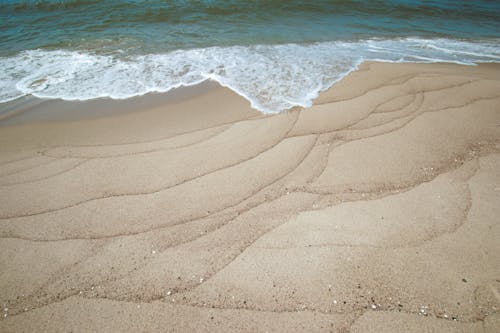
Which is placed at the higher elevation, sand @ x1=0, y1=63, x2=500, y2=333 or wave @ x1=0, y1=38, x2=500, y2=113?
wave @ x1=0, y1=38, x2=500, y2=113

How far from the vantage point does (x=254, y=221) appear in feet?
8.90

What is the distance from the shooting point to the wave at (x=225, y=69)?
5.29m

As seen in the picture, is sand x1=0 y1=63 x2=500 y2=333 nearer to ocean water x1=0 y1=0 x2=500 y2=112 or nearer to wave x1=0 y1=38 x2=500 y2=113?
wave x1=0 y1=38 x2=500 y2=113

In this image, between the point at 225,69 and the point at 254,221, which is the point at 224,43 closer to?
the point at 225,69

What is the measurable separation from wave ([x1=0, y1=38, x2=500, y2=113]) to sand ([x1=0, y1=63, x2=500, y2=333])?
3.10ft

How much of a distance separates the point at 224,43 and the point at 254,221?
21.7ft

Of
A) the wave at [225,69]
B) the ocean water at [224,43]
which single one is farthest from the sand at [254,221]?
the ocean water at [224,43]

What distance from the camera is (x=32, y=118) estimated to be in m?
4.61

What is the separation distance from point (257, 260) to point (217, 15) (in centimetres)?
1021

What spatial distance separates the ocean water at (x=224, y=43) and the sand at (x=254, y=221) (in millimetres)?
1311

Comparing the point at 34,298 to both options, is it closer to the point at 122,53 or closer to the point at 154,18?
the point at 122,53

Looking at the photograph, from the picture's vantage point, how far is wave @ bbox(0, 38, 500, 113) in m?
5.29

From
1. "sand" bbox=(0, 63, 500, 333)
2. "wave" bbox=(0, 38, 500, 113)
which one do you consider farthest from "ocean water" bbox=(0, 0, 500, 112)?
"sand" bbox=(0, 63, 500, 333)

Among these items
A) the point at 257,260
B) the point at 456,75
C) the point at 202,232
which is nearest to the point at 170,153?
the point at 202,232
